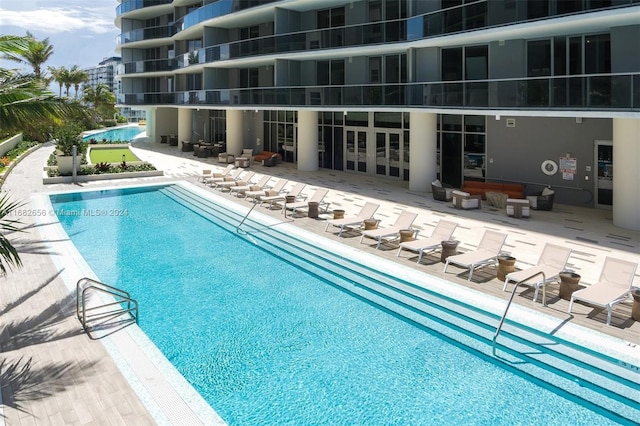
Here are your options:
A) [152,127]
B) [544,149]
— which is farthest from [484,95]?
[152,127]

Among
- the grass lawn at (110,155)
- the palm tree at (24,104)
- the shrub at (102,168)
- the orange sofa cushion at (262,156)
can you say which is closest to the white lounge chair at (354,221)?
the palm tree at (24,104)

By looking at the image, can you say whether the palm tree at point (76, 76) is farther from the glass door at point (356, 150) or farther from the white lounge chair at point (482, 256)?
the white lounge chair at point (482, 256)

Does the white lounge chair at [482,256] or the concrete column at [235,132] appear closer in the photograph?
the white lounge chair at [482,256]

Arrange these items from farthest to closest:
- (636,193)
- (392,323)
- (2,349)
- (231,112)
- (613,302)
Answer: (231,112) < (636,193) < (392,323) < (613,302) < (2,349)

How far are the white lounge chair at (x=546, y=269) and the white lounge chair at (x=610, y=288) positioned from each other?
2.54 ft

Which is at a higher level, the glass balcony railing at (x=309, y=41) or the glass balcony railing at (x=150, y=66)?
the glass balcony railing at (x=150, y=66)

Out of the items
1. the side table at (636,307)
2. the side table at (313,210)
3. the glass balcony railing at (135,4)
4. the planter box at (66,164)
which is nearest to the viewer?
the side table at (636,307)

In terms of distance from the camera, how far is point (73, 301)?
9.96 m

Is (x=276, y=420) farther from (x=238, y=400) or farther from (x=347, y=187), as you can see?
(x=347, y=187)

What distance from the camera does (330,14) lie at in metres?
27.0

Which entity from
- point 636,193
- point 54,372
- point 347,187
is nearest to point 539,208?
point 636,193

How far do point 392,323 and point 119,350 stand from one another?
196 inches

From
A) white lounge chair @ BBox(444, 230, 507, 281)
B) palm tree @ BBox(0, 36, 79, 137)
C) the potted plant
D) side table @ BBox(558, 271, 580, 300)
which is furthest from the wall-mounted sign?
the potted plant

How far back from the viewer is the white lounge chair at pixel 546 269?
986 cm
